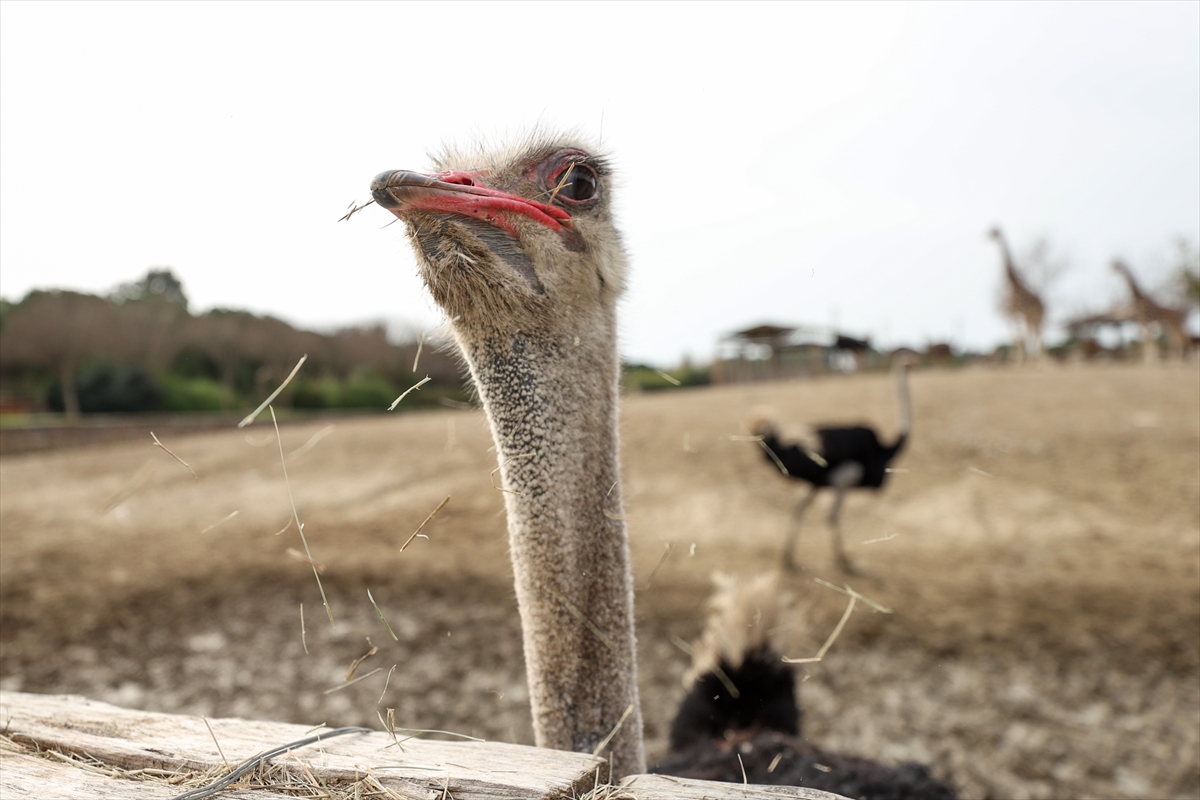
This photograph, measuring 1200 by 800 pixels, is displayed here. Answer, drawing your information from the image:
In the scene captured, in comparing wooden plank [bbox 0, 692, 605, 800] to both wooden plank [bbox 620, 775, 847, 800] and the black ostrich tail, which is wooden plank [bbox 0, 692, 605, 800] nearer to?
wooden plank [bbox 620, 775, 847, 800]

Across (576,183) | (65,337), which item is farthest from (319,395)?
(576,183)

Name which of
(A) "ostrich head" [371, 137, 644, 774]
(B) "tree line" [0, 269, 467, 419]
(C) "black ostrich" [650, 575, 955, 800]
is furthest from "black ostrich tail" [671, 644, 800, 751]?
(B) "tree line" [0, 269, 467, 419]

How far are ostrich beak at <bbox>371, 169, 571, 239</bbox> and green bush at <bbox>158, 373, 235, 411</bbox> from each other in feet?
36.9

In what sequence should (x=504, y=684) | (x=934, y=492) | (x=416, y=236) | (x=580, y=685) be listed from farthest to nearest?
(x=934, y=492)
(x=504, y=684)
(x=580, y=685)
(x=416, y=236)

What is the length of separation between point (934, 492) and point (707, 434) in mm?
2888

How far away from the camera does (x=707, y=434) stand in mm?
9664

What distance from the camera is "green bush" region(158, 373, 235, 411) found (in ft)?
38.1

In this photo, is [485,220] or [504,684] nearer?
[485,220]

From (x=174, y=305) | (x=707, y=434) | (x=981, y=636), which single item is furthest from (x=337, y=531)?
(x=981, y=636)

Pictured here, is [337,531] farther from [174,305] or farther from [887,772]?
[887,772]

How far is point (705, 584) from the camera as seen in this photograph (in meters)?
5.64

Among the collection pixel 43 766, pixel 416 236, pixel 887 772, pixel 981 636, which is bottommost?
pixel 981 636

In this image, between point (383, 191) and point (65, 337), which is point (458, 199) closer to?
point (383, 191)

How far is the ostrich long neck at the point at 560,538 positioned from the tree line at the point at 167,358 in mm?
4622
